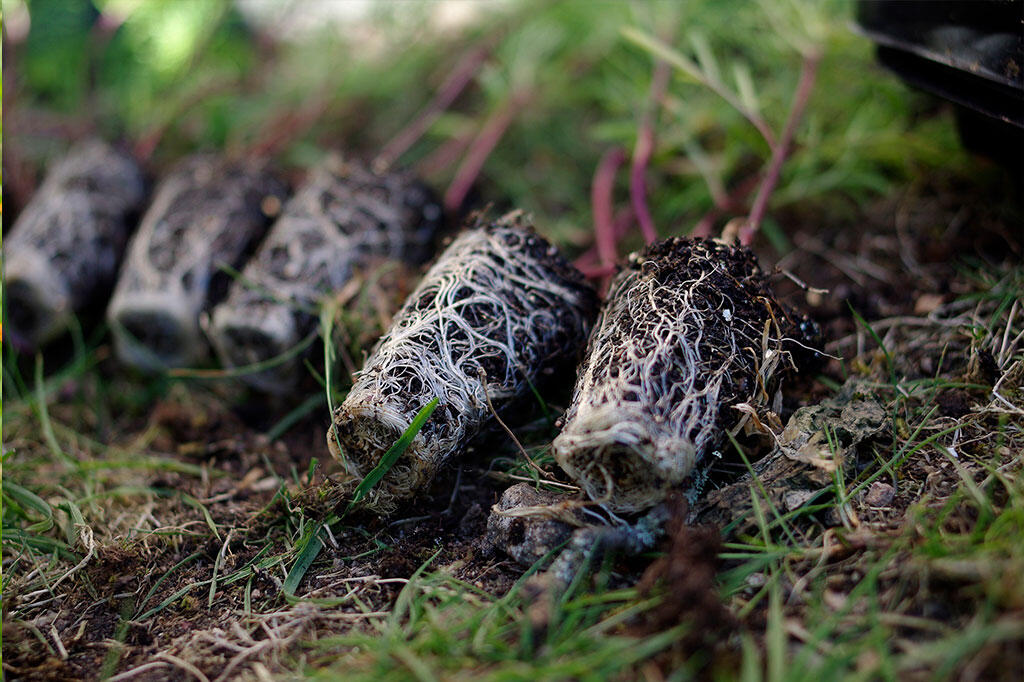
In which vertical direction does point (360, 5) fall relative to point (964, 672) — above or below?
above

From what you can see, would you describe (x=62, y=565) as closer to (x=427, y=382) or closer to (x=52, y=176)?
(x=427, y=382)

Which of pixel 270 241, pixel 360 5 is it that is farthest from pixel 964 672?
pixel 360 5

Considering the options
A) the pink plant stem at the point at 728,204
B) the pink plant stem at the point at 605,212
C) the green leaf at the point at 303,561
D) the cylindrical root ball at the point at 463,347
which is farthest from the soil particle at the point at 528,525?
the pink plant stem at the point at 728,204

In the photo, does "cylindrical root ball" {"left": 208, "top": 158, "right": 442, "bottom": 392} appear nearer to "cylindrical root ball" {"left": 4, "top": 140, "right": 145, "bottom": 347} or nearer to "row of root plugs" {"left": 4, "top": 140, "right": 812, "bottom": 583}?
"row of root plugs" {"left": 4, "top": 140, "right": 812, "bottom": 583}

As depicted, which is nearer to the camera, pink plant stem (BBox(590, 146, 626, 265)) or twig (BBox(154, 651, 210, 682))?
twig (BBox(154, 651, 210, 682))

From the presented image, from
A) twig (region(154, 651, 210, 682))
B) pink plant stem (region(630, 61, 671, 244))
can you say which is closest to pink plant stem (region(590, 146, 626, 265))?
pink plant stem (region(630, 61, 671, 244))

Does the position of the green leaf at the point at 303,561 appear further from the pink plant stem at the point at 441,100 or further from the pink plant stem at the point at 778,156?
the pink plant stem at the point at 441,100
